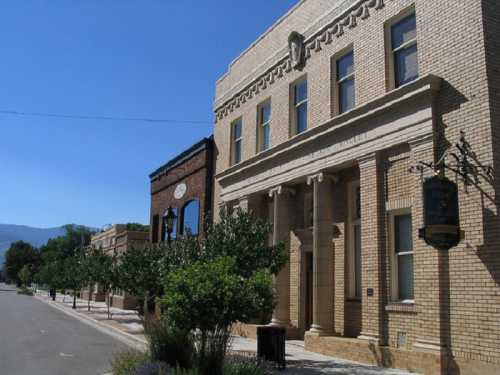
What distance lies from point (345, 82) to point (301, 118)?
2645mm

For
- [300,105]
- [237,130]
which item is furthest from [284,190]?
[237,130]

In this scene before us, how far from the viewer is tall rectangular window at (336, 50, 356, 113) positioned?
1572 cm

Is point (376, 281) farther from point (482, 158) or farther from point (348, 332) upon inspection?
point (482, 158)

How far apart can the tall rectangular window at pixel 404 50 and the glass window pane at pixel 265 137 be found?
7121mm

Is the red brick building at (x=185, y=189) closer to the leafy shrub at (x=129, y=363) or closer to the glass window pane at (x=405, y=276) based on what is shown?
the glass window pane at (x=405, y=276)

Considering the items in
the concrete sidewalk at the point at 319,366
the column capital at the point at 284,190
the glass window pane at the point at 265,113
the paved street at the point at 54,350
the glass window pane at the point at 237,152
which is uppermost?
the glass window pane at the point at 265,113

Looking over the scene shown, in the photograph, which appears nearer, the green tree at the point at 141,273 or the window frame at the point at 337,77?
the window frame at the point at 337,77

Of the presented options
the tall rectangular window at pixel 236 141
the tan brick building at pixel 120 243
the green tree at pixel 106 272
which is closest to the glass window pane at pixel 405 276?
the tall rectangular window at pixel 236 141

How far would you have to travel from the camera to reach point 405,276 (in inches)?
514

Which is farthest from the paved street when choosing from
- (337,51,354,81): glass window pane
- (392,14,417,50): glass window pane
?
(392,14,417,50): glass window pane

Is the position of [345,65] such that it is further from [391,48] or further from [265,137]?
[265,137]

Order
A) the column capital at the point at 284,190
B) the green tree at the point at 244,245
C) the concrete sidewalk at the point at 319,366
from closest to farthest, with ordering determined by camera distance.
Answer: the concrete sidewalk at the point at 319,366
the green tree at the point at 244,245
the column capital at the point at 284,190

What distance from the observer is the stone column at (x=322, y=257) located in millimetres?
A: 15344

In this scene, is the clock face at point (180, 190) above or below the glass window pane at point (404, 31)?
below
